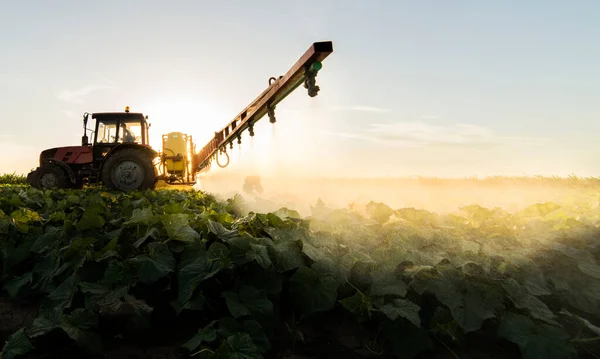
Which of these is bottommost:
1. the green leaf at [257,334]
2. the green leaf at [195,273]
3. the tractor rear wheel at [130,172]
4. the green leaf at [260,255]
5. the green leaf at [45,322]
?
the green leaf at [257,334]

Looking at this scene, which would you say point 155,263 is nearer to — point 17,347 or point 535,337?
point 17,347

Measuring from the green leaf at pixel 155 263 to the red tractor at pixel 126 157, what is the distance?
18.7ft

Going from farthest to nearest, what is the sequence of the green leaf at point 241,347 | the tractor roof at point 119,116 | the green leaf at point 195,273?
1. the tractor roof at point 119,116
2. the green leaf at point 195,273
3. the green leaf at point 241,347

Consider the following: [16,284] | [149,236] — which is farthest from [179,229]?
[16,284]

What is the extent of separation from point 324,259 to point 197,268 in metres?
0.87

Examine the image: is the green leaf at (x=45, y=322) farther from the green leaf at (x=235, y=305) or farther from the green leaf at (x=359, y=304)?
the green leaf at (x=359, y=304)

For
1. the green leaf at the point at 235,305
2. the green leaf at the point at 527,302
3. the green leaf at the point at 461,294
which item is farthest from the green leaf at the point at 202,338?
the green leaf at the point at 527,302

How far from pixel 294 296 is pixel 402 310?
0.71 metres

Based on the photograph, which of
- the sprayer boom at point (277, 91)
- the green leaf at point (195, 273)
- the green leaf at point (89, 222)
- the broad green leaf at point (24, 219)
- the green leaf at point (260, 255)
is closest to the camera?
the green leaf at point (195, 273)

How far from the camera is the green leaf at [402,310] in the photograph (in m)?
2.37

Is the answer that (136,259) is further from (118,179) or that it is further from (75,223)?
(118,179)

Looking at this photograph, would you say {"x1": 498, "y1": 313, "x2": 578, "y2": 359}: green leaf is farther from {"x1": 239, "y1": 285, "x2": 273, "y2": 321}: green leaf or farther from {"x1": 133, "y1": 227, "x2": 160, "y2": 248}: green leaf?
{"x1": 133, "y1": 227, "x2": 160, "y2": 248}: green leaf

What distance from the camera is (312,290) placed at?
8.80 ft

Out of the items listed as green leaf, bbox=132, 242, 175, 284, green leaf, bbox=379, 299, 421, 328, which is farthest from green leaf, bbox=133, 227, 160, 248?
green leaf, bbox=379, 299, 421, 328
